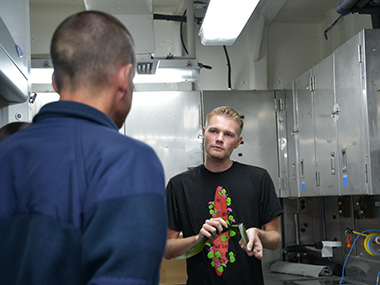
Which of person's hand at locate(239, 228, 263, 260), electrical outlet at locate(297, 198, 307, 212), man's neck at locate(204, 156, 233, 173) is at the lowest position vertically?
electrical outlet at locate(297, 198, 307, 212)

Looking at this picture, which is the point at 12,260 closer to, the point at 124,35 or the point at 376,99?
the point at 124,35

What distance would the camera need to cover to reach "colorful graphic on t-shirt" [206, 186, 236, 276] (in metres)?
1.85

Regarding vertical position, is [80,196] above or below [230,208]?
above

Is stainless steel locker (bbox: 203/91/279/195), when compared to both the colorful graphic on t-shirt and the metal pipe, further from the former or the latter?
the colorful graphic on t-shirt

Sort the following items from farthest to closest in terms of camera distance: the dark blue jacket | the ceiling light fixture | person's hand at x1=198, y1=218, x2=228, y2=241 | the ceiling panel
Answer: the ceiling panel, the ceiling light fixture, person's hand at x1=198, y1=218, x2=228, y2=241, the dark blue jacket

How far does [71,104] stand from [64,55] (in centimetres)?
10

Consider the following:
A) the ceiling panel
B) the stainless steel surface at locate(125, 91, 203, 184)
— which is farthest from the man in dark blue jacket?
the ceiling panel

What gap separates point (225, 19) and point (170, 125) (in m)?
1.45

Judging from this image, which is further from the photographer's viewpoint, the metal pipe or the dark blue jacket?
the metal pipe

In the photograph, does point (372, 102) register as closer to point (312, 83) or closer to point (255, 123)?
point (312, 83)

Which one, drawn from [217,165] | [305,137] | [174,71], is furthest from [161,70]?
[217,165]

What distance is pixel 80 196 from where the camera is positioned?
73 cm

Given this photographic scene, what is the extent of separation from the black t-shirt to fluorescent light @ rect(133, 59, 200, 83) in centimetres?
141

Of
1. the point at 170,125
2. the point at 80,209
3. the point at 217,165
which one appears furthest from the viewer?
the point at 170,125
